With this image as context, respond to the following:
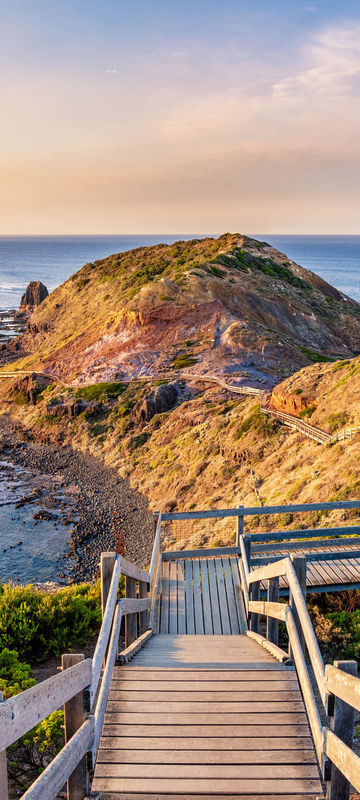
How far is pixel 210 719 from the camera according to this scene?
4.61m

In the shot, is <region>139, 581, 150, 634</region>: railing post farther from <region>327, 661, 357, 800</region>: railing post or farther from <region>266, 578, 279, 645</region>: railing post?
<region>327, 661, 357, 800</region>: railing post

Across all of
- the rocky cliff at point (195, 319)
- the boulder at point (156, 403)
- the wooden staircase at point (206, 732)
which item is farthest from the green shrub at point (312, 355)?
the wooden staircase at point (206, 732)

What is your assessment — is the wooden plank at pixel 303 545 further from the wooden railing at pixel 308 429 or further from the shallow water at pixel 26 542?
the shallow water at pixel 26 542

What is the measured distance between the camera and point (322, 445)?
77.8 ft

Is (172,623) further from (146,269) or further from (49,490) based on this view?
(146,269)

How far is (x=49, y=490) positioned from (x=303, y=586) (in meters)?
29.0

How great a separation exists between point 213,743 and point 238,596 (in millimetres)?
4966

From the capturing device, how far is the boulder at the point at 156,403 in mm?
38594

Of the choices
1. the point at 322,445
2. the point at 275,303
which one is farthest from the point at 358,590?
the point at 275,303

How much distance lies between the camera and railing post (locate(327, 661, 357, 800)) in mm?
3742

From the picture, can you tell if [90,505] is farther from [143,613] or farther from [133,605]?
[133,605]

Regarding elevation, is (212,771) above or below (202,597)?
above

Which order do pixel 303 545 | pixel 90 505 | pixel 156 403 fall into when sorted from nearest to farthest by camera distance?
1. pixel 303 545
2. pixel 90 505
3. pixel 156 403

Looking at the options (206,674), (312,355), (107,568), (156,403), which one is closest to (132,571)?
(107,568)
